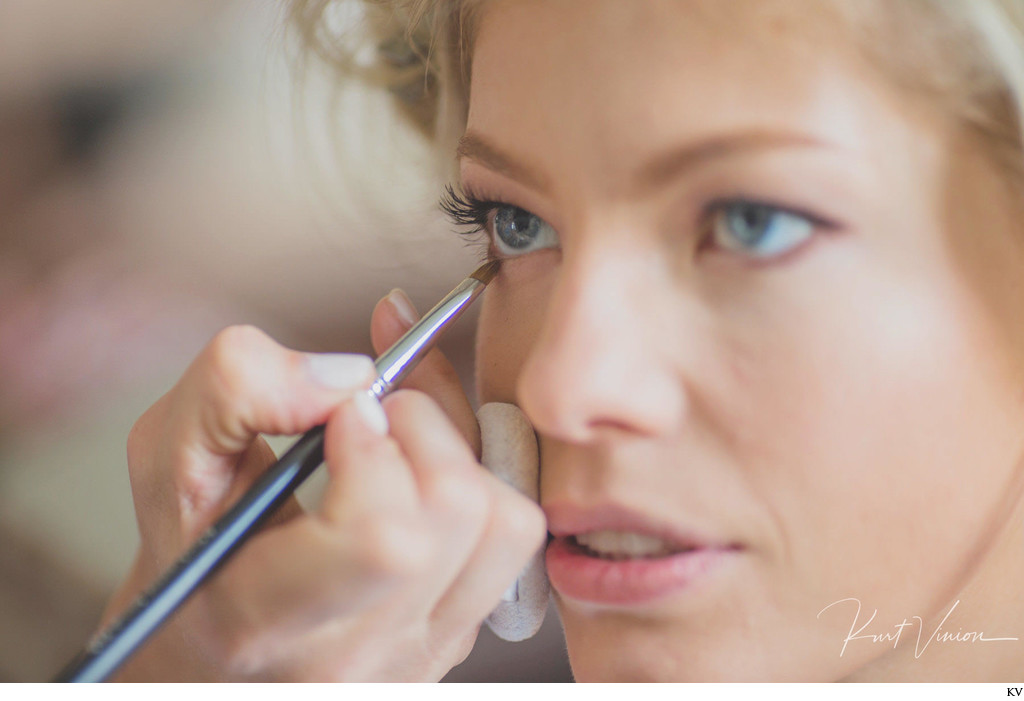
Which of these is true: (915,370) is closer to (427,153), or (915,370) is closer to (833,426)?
(833,426)

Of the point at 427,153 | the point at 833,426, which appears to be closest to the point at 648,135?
the point at 833,426

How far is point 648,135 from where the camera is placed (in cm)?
41

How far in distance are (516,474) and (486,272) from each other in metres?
0.16

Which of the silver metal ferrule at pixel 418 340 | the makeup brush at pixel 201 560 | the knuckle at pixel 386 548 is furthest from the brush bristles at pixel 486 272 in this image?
the knuckle at pixel 386 548

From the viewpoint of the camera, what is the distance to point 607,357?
0.42 meters

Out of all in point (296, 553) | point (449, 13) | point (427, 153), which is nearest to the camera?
point (296, 553)

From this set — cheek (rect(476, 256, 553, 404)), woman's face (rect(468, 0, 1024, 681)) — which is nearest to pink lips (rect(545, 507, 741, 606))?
woman's face (rect(468, 0, 1024, 681))

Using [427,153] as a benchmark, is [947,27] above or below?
above

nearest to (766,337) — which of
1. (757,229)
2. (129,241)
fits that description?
(757,229)

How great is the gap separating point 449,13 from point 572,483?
0.39 metres

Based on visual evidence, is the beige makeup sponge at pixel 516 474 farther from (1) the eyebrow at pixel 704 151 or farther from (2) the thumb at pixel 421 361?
(1) the eyebrow at pixel 704 151

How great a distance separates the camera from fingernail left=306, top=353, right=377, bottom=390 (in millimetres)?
447

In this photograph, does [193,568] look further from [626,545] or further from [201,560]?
[626,545]

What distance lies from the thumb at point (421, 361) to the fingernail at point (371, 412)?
0.12 metres
